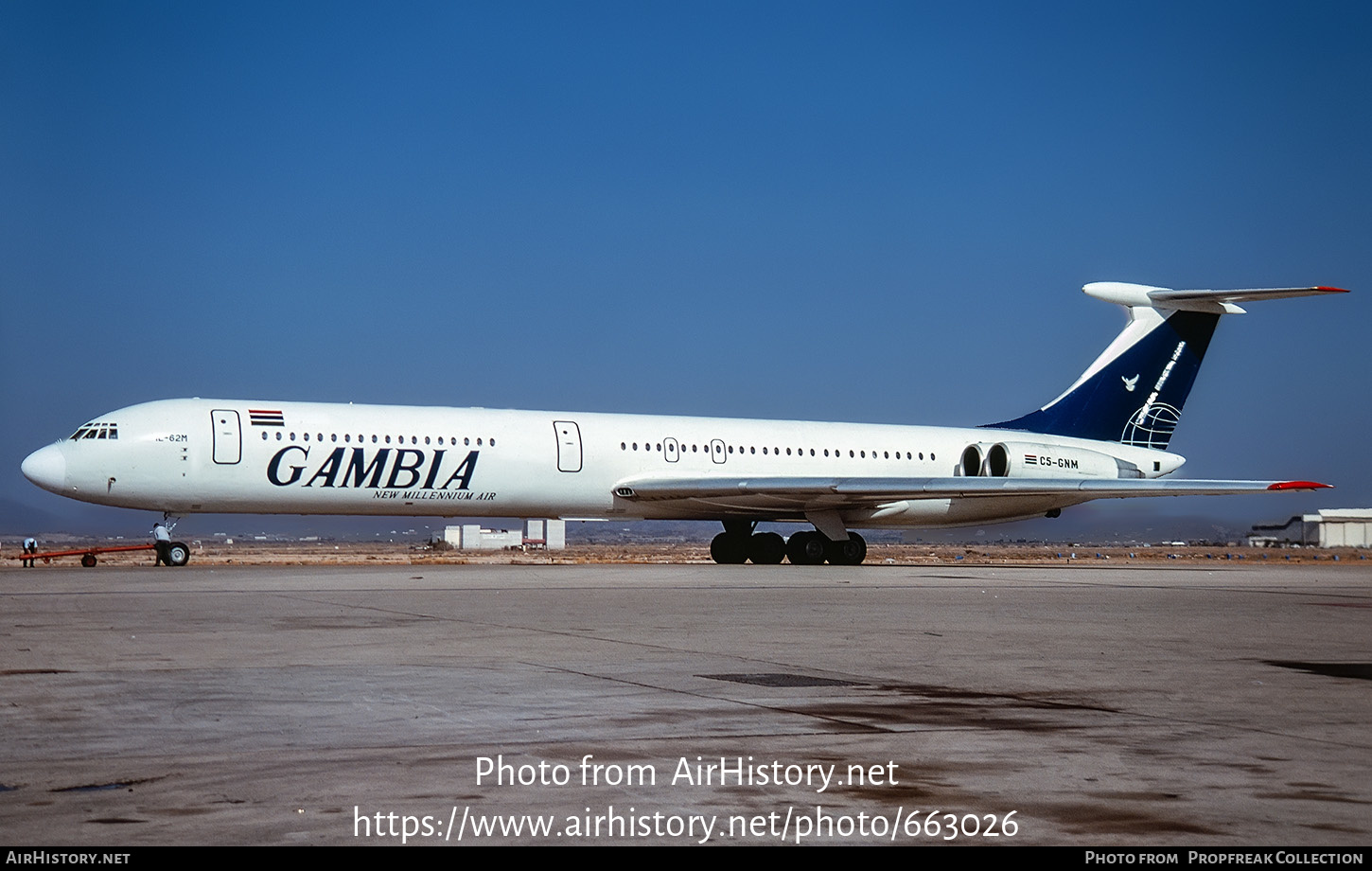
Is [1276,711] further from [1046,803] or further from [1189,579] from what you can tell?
[1189,579]

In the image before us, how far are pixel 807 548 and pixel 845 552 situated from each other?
3.07 ft

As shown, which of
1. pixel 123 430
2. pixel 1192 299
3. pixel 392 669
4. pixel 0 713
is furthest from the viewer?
pixel 1192 299

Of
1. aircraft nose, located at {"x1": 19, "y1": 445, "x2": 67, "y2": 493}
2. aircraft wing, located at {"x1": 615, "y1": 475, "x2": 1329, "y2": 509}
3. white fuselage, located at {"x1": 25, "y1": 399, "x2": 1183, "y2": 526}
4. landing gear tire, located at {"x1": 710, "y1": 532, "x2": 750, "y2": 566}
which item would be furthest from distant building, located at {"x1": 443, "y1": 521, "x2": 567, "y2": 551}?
aircraft nose, located at {"x1": 19, "y1": 445, "x2": 67, "y2": 493}

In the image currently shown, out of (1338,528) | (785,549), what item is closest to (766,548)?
(785,549)

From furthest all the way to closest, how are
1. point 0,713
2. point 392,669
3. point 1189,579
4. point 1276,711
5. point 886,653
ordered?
point 1189,579 < point 886,653 < point 392,669 < point 1276,711 < point 0,713

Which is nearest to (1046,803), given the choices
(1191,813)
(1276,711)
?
(1191,813)

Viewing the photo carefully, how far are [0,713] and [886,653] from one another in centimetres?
652

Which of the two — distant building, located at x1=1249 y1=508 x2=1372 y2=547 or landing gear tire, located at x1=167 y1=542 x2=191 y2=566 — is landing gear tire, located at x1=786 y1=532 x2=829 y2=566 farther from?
distant building, located at x1=1249 y1=508 x2=1372 y2=547

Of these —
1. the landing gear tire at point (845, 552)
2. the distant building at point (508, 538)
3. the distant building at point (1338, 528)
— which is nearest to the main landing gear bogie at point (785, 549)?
the landing gear tire at point (845, 552)

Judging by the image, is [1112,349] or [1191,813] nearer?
[1191,813]

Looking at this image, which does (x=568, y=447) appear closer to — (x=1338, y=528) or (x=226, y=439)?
(x=226, y=439)

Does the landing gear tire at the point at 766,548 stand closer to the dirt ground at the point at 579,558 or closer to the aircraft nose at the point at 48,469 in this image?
the dirt ground at the point at 579,558

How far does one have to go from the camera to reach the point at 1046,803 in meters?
5.29

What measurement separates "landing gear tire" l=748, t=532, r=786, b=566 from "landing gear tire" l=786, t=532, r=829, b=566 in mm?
751
